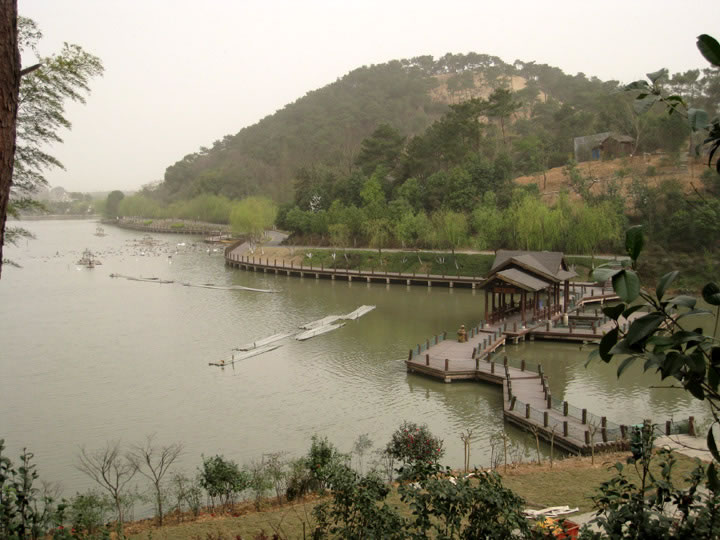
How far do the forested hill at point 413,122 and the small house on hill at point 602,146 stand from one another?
1.38 metres

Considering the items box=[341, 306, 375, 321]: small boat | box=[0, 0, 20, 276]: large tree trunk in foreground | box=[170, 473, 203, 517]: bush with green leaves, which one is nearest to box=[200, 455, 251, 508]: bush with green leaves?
box=[170, 473, 203, 517]: bush with green leaves

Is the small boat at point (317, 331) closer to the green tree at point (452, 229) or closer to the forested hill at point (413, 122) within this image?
the green tree at point (452, 229)

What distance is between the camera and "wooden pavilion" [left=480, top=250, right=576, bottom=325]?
27.4 meters

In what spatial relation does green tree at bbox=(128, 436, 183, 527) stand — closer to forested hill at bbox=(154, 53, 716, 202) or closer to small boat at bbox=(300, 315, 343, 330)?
small boat at bbox=(300, 315, 343, 330)

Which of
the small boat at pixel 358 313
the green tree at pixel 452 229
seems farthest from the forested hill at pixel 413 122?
the small boat at pixel 358 313

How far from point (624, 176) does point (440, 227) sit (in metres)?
16.3

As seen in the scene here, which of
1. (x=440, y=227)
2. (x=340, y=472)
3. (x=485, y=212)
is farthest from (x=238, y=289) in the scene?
(x=340, y=472)

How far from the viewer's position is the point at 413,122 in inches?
4375

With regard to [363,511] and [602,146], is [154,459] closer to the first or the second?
[363,511]

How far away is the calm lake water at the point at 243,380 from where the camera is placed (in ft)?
59.2

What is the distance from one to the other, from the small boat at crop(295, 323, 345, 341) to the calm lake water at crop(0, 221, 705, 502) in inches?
20.7

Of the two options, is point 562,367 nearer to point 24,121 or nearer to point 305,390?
point 305,390

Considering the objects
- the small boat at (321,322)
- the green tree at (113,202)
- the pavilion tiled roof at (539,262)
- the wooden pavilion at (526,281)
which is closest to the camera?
the wooden pavilion at (526,281)

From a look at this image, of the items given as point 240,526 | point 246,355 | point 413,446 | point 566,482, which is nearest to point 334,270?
point 246,355
